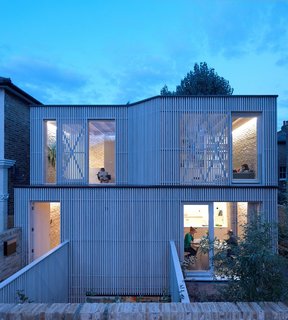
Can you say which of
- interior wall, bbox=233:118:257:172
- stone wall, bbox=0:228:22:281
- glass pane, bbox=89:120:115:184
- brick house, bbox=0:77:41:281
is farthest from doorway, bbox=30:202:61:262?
interior wall, bbox=233:118:257:172

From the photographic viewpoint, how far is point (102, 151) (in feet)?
39.6

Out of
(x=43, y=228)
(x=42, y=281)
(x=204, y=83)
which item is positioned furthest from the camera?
(x=204, y=83)

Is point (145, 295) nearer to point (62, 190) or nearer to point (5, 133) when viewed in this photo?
point (62, 190)

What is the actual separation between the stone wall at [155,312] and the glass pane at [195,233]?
5.40 metres

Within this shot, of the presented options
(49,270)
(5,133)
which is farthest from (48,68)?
(49,270)

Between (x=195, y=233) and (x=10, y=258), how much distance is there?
5880 millimetres

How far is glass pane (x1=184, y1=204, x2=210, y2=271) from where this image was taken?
8227 mm

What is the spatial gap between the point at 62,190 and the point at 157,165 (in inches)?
131

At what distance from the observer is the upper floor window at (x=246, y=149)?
29.5 ft

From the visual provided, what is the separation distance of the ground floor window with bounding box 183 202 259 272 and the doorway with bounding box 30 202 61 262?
17.2 feet

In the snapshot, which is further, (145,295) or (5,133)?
(5,133)

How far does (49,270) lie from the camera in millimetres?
6785

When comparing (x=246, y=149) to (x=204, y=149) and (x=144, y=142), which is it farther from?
(x=144, y=142)

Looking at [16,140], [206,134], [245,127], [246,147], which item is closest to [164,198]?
[206,134]
